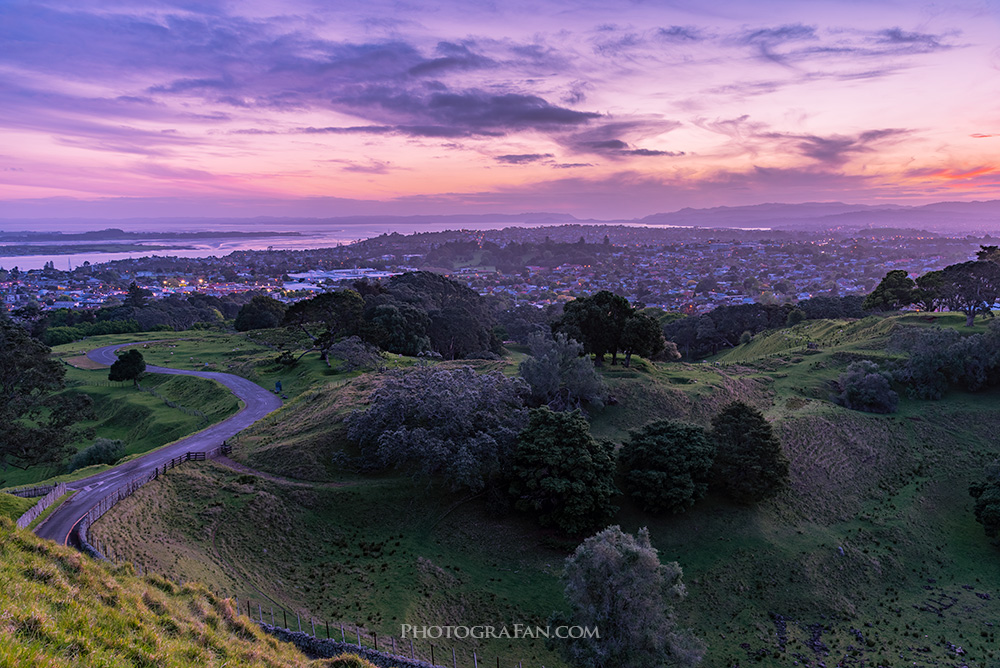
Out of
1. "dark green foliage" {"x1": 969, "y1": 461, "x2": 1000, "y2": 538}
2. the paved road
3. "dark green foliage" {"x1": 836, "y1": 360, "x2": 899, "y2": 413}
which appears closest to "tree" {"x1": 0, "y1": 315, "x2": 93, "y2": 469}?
the paved road

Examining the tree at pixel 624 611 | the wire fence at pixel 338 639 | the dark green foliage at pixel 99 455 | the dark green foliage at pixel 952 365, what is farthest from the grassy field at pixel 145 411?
the dark green foliage at pixel 952 365

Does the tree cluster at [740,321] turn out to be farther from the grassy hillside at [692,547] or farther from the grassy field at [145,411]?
the grassy field at [145,411]

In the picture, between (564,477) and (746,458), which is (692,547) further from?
(564,477)

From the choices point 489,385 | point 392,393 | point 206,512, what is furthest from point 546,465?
point 206,512

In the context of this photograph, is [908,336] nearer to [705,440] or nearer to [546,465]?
[705,440]

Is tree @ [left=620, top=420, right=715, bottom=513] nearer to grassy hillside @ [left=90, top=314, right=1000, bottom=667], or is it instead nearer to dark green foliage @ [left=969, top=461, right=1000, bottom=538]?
grassy hillside @ [left=90, top=314, right=1000, bottom=667]
